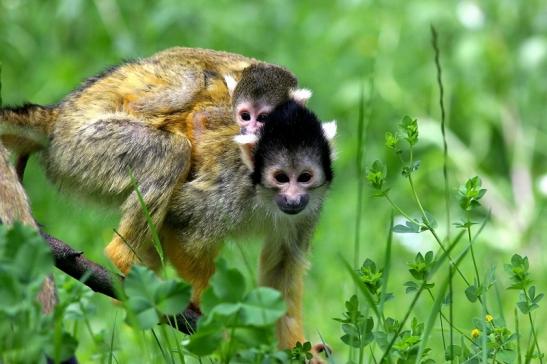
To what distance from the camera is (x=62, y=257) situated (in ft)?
10.9

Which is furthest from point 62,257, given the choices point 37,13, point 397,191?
point 37,13

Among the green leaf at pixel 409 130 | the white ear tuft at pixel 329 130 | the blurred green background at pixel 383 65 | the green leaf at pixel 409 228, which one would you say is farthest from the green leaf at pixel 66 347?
the blurred green background at pixel 383 65

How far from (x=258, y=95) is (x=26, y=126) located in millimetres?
1041

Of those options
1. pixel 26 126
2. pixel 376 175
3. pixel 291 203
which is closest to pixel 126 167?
pixel 26 126

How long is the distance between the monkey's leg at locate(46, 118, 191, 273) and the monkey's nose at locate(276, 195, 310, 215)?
46 cm

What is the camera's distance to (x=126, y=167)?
445 cm

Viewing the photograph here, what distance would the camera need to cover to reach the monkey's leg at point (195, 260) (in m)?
4.37

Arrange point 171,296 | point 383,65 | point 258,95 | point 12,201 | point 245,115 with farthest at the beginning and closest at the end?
1. point 383,65
2. point 245,115
3. point 258,95
4. point 12,201
5. point 171,296

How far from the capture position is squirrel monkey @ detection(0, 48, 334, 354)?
14.1 feet

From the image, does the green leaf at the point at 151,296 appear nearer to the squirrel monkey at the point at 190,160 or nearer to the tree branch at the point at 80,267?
→ the tree branch at the point at 80,267

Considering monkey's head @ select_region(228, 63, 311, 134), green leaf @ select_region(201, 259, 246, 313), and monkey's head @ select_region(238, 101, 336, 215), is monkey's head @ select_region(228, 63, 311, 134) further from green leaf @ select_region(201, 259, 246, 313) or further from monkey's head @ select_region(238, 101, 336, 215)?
green leaf @ select_region(201, 259, 246, 313)

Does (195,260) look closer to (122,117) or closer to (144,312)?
(122,117)

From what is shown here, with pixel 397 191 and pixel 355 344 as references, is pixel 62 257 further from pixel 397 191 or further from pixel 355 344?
pixel 397 191

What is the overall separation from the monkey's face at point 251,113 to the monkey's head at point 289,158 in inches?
11.7
